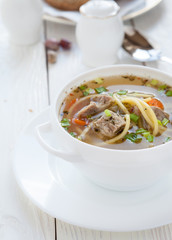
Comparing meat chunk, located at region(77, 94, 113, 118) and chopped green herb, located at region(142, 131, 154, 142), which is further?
meat chunk, located at region(77, 94, 113, 118)

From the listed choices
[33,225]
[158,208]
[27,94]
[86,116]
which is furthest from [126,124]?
[27,94]

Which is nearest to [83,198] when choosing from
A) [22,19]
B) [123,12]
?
[22,19]

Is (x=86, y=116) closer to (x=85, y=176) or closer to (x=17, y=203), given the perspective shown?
(x=85, y=176)

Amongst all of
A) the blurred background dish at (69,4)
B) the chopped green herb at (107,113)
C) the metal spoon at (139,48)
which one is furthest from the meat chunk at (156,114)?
the blurred background dish at (69,4)

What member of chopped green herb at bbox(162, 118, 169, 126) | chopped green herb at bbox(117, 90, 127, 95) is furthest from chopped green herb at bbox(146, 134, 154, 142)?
chopped green herb at bbox(117, 90, 127, 95)

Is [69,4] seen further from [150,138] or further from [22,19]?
[150,138]

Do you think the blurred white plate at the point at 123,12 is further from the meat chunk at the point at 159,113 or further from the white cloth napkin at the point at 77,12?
the meat chunk at the point at 159,113

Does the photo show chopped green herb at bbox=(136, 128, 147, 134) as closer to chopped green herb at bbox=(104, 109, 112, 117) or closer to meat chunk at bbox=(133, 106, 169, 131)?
meat chunk at bbox=(133, 106, 169, 131)
